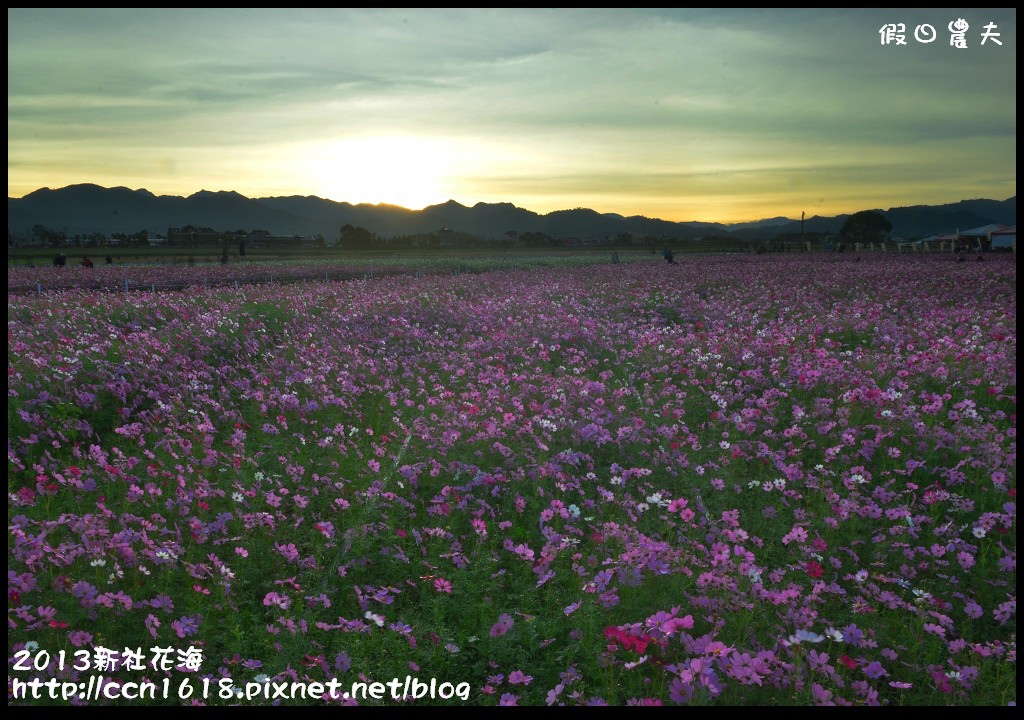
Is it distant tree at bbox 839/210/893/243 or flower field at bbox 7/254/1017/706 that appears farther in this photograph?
distant tree at bbox 839/210/893/243

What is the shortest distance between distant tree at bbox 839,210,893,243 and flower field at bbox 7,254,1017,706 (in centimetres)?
13660

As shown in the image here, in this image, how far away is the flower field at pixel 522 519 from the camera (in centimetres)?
433

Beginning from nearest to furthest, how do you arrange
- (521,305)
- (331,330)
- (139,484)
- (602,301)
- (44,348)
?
(139,484)
(44,348)
(331,330)
(521,305)
(602,301)

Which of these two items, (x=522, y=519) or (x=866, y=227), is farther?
(x=866, y=227)

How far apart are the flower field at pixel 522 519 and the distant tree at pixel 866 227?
448ft

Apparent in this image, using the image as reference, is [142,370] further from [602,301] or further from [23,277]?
[23,277]

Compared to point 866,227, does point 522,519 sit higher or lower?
lower

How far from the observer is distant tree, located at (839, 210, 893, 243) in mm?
132750

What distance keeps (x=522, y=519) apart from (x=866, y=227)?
15046 cm

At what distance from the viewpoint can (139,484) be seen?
276 inches

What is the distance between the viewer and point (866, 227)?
13600 centimetres

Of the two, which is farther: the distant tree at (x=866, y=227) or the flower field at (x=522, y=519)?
the distant tree at (x=866, y=227)
